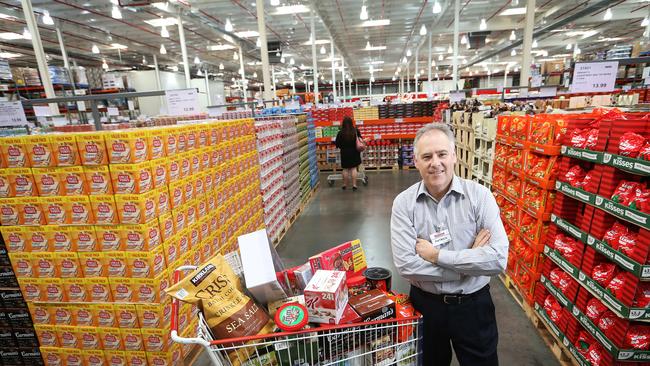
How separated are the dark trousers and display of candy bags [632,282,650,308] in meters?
0.95

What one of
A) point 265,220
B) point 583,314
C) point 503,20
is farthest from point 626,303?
point 503,20

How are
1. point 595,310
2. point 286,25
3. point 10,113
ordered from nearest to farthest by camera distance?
1. point 595,310
2. point 10,113
3. point 286,25

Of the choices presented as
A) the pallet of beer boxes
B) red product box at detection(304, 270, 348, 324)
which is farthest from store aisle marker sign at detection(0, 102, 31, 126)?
red product box at detection(304, 270, 348, 324)

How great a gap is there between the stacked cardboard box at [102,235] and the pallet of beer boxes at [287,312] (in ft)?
3.80

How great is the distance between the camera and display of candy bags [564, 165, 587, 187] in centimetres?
256

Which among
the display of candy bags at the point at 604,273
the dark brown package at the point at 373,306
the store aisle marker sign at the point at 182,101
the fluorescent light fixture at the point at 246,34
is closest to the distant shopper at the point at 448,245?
the dark brown package at the point at 373,306

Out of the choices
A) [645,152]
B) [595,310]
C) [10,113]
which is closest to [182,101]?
[10,113]

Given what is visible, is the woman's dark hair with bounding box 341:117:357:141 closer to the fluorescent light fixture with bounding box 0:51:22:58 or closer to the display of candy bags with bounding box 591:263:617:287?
the display of candy bags with bounding box 591:263:617:287

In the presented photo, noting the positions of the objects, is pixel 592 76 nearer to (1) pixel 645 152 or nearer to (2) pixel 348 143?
(1) pixel 645 152

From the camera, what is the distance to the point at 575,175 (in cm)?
258

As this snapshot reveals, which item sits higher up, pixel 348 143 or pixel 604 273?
pixel 348 143

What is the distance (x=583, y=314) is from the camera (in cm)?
244

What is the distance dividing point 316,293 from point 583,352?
2.34 metres

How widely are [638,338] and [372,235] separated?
3795mm
